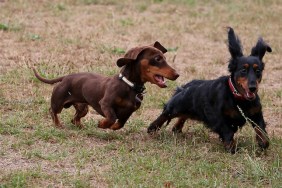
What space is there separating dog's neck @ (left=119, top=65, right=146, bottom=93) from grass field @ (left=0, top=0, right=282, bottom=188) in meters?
0.61

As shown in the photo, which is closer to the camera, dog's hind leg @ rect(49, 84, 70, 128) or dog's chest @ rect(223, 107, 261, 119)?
dog's chest @ rect(223, 107, 261, 119)

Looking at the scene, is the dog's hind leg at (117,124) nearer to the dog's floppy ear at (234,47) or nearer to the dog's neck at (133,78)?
the dog's neck at (133,78)

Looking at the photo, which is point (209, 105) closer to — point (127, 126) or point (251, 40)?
point (127, 126)

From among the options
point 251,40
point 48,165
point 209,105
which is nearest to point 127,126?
point 209,105

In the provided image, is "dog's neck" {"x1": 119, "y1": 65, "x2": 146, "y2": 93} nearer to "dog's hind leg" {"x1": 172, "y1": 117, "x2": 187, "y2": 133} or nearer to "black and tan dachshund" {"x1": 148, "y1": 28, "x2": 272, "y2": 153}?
"black and tan dachshund" {"x1": 148, "y1": 28, "x2": 272, "y2": 153}

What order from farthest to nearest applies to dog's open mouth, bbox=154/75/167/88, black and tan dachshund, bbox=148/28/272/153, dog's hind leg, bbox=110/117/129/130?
dog's hind leg, bbox=110/117/129/130 → dog's open mouth, bbox=154/75/167/88 → black and tan dachshund, bbox=148/28/272/153

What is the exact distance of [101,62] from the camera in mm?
10531

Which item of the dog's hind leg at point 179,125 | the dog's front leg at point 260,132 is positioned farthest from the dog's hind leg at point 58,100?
the dog's front leg at point 260,132

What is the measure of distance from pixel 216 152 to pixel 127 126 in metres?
1.45

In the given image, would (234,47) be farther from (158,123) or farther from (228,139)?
(158,123)

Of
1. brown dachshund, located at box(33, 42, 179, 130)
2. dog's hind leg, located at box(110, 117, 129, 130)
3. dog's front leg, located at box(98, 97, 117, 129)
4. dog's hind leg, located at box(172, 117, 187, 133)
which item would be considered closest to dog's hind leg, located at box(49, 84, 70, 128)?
brown dachshund, located at box(33, 42, 179, 130)

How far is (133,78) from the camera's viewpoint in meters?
6.64

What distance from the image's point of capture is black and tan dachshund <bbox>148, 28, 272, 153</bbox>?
637cm

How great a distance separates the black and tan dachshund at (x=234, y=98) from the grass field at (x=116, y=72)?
202 millimetres
